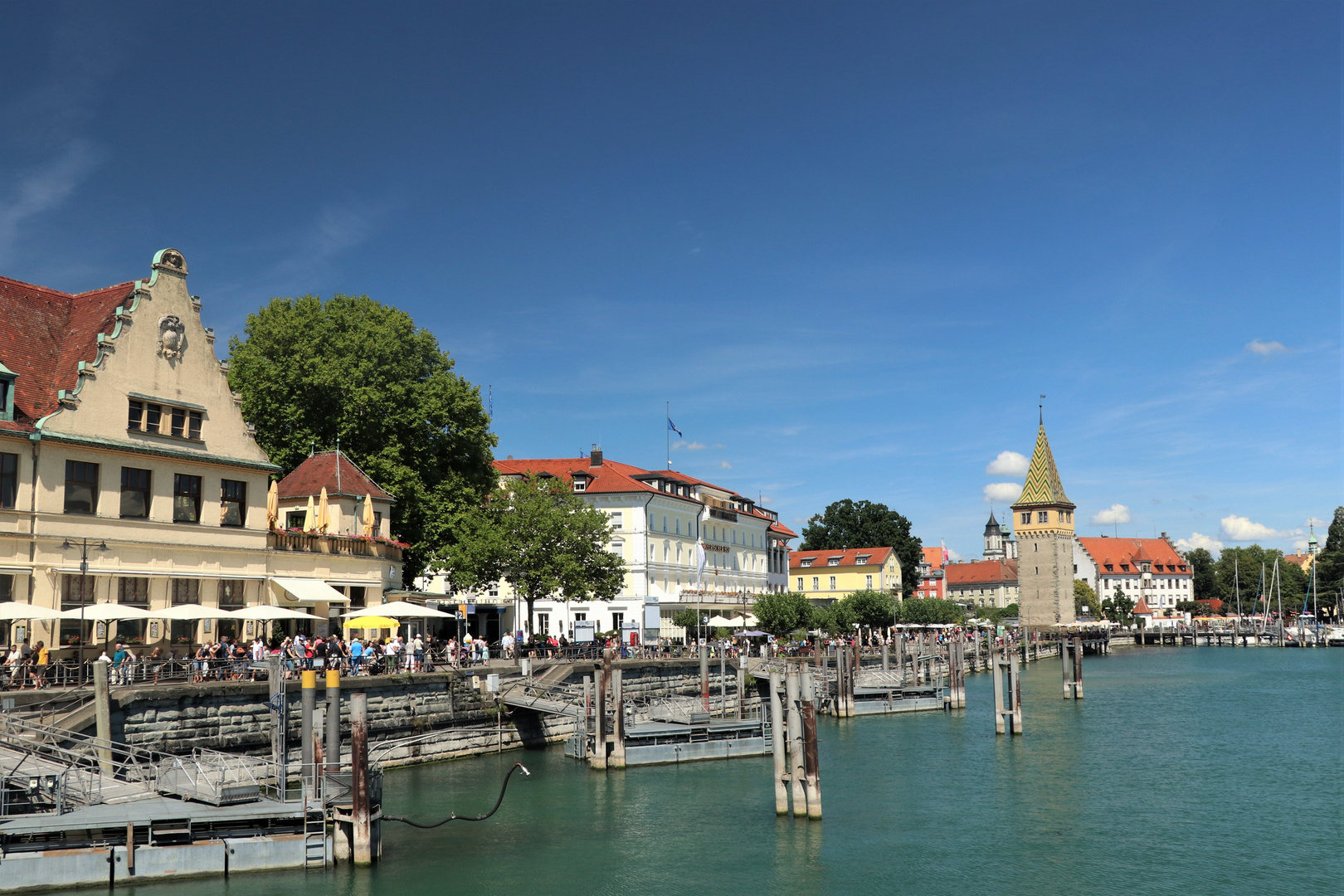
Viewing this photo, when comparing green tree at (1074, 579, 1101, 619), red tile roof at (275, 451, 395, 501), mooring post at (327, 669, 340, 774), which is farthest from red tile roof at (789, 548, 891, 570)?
mooring post at (327, 669, 340, 774)

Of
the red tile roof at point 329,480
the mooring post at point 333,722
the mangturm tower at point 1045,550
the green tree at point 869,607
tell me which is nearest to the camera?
the mooring post at point 333,722

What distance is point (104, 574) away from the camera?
112 feet

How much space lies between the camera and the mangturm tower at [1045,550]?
142 metres

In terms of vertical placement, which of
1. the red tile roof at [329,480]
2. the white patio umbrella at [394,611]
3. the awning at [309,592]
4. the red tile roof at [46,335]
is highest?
the red tile roof at [46,335]

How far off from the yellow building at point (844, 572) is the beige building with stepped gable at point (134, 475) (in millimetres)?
84259

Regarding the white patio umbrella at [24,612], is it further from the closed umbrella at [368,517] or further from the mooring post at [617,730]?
the mooring post at [617,730]

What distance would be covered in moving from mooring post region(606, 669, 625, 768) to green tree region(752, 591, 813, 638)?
3784 cm

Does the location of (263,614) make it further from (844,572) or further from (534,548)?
(844,572)

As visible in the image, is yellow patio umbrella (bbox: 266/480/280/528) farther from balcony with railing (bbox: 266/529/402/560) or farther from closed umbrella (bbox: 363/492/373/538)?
closed umbrella (bbox: 363/492/373/538)

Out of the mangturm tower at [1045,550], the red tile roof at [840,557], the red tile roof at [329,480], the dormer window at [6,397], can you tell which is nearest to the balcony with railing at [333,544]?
the red tile roof at [329,480]

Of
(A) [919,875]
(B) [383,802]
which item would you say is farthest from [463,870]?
(A) [919,875]

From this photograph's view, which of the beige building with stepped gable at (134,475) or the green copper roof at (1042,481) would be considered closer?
the beige building with stepped gable at (134,475)

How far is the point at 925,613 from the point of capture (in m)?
106

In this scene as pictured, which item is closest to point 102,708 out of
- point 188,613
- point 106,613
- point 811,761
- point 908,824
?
point 106,613
